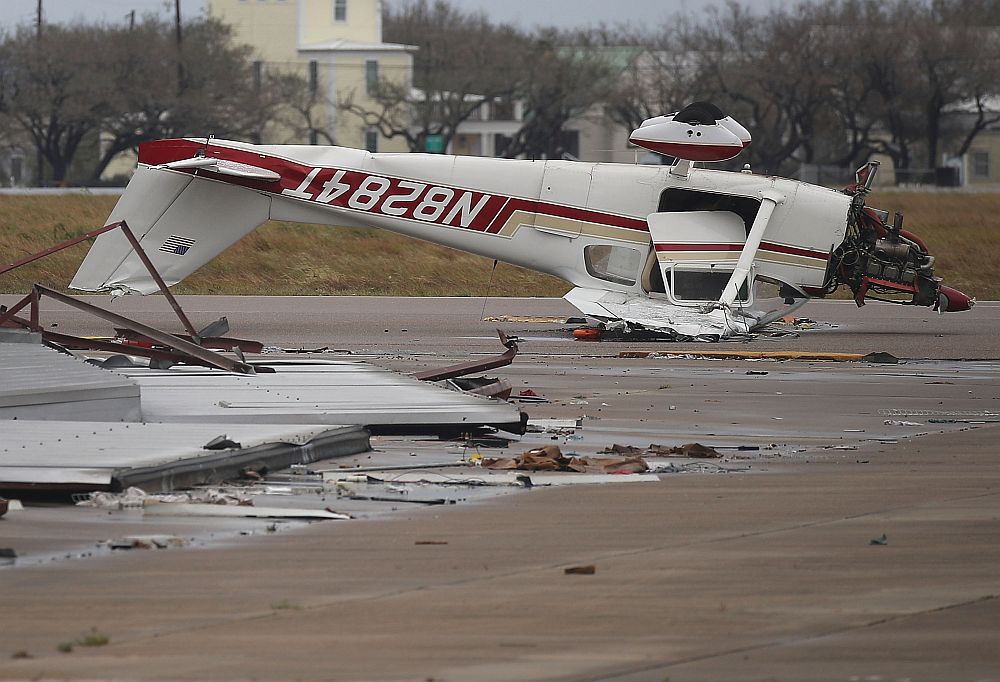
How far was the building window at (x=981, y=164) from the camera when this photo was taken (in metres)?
92.8

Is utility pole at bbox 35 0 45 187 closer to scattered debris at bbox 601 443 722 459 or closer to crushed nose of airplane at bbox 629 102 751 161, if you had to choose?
crushed nose of airplane at bbox 629 102 751 161

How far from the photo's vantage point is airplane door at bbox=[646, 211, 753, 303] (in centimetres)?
1936

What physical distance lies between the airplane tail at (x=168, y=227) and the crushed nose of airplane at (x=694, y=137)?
5.07 meters

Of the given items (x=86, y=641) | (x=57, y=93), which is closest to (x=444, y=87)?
(x=57, y=93)

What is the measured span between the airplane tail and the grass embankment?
10412 millimetres

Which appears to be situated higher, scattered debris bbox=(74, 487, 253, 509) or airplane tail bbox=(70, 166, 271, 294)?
airplane tail bbox=(70, 166, 271, 294)

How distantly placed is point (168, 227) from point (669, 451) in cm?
961

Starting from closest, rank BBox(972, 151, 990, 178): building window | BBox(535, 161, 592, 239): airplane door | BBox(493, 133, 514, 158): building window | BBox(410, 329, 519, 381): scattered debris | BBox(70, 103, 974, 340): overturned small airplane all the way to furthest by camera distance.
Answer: BBox(410, 329, 519, 381): scattered debris
BBox(70, 103, 974, 340): overturned small airplane
BBox(535, 161, 592, 239): airplane door
BBox(972, 151, 990, 178): building window
BBox(493, 133, 514, 158): building window

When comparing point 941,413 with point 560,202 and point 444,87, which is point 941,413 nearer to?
point 560,202

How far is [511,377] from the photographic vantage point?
1531 centimetres

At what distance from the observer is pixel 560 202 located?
1967 cm

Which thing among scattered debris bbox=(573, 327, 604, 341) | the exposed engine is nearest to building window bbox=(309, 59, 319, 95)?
scattered debris bbox=(573, 327, 604, 341)

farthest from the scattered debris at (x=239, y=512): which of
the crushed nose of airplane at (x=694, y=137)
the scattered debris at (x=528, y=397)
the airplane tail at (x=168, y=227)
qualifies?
the crushed nose of airplane at (x=694, y=137)

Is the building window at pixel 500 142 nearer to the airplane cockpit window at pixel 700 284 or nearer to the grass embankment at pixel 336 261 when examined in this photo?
the grass embankment at pixel 336 261
